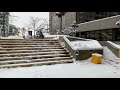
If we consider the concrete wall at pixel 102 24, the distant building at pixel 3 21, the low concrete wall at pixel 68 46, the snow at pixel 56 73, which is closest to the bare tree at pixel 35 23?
the distant building at pixel 3 21

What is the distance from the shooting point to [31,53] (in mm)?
14148

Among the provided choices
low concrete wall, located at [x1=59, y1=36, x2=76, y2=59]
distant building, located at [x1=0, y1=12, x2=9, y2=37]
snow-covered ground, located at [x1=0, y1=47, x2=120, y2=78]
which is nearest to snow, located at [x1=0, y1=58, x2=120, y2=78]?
snow-covered ground, located at [x1=0, y1=47, x2=120, y2=78]

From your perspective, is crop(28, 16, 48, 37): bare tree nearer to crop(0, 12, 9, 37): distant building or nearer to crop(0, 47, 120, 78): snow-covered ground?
crop(0, 12, 9, 37): distant building

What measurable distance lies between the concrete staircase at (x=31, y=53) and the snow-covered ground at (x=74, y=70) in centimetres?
94

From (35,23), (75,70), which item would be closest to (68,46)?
(75,70)

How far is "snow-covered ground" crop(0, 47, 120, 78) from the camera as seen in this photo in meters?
9.47

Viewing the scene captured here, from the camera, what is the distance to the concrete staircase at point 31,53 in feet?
40.8

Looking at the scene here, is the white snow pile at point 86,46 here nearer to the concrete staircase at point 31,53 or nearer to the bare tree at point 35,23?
the concrete staircase at point 31,53

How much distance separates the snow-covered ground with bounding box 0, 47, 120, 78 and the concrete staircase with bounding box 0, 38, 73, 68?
94 centimetres

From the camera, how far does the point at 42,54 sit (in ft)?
47.3
